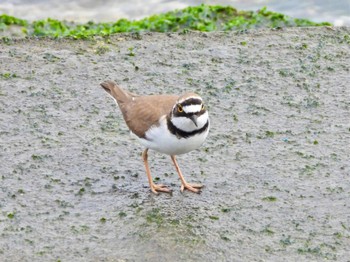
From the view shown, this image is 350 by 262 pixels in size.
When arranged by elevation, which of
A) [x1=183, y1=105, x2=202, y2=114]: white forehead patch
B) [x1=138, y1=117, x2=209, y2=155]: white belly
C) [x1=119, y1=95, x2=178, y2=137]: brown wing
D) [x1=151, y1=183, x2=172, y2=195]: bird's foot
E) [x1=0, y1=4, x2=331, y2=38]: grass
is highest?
[x1=0, y1=4, x2=331, y2=38]: grass

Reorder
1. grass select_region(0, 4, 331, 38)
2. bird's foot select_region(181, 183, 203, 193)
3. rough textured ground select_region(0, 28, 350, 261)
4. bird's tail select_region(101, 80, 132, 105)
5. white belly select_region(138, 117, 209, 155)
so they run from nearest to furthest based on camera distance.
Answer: rough textured ground select_region(0, 28, 350, 261), white belly select_region(138, 117, 209, 155), bird's foot select_region(181, 183, 203, 193), bird's tail select_region(101, 80, 132, 105), grass select_region(0, 4, 331, 38)

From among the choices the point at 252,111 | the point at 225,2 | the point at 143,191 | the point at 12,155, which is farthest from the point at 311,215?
the point at 225,2

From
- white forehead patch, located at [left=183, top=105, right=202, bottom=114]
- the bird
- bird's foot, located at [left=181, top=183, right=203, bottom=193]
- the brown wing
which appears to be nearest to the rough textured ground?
bird's foot, located at [left=181, top=183, right=203, bottom=193]

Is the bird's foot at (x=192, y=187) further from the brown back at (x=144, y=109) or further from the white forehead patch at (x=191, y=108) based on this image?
the white forehead patch at (x=191, y=108)

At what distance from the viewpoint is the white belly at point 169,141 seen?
7297 mm

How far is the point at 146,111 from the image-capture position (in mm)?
7723

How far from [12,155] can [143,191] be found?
1360mm

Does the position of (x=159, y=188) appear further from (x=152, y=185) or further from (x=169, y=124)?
(x=169, y=124)

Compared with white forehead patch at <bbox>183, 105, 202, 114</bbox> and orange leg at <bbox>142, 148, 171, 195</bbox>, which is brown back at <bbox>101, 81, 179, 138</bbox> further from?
white forehead patch at <bbox>183, 105, 202, 114</bbox>

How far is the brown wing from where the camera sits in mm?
7582

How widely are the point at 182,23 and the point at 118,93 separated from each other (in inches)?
139

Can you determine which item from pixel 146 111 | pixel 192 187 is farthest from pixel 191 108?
pixel 192 187

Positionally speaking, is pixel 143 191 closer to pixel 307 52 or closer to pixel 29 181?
pixel 29 181

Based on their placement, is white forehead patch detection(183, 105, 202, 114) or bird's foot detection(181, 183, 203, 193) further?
bird's foot detection(181, 183, 203, 193)
